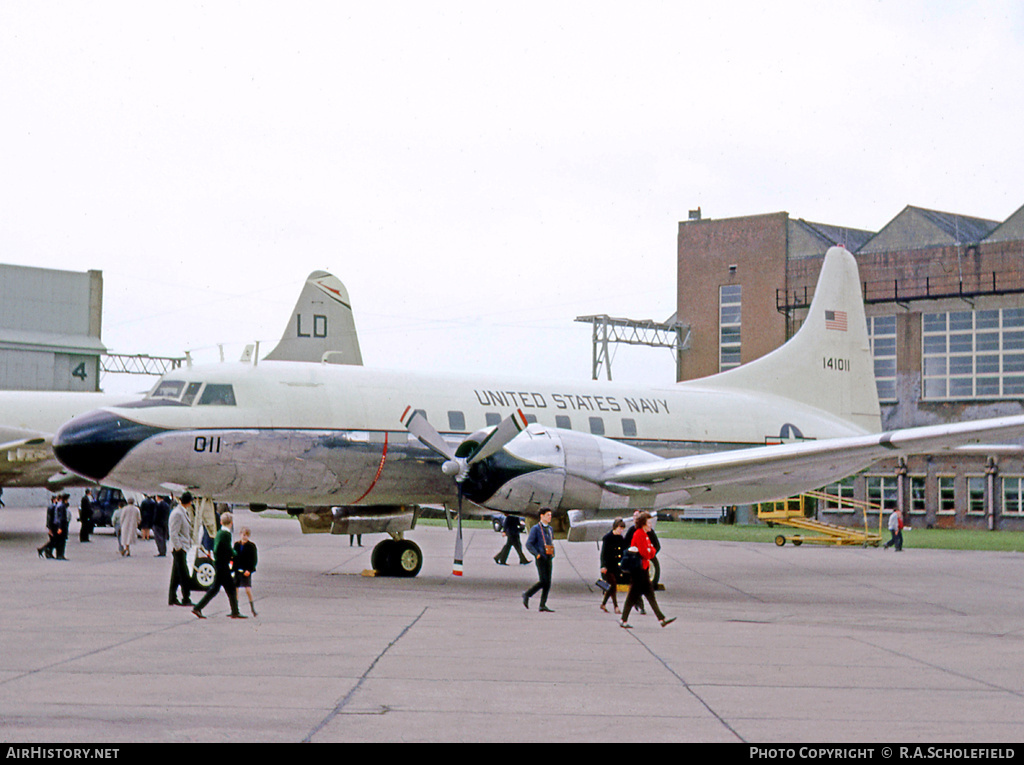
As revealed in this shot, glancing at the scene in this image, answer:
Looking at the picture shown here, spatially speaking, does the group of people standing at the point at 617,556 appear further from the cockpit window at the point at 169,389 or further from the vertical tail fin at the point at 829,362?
the vertical tail fin at the point at 829,362

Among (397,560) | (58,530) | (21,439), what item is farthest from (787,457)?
(21,439)

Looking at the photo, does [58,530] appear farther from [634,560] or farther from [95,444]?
[634,560]

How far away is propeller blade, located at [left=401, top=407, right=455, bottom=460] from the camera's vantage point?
66.0ft

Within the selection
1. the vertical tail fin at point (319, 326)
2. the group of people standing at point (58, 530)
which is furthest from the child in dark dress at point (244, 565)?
the vertical tail fin at point (319, 326)

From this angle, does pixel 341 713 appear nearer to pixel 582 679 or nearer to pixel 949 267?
pixel 582 679

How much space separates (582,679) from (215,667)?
137 inches

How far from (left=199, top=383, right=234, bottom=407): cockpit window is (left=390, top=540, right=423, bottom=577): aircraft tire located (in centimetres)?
504

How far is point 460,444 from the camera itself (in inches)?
807

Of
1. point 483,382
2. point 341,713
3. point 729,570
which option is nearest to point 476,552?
point 729,570

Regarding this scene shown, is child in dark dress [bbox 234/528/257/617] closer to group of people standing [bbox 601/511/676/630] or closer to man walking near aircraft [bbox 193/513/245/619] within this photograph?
man walking near aircraft [bbox 193/513/245/619]

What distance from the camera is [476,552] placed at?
33.1m

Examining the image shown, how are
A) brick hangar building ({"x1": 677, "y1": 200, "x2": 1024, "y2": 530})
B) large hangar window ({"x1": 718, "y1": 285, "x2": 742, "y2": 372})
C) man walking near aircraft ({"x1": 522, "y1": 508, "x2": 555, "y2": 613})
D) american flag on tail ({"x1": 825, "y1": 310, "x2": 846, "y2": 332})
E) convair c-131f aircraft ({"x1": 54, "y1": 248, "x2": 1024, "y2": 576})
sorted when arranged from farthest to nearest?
large hangar window ({"x1": 718, "y1": 285, "x2": 742, "y2": 372}) < brick hangar building ({"x1": 677, "y1": 200, "x2": 1024, "y2": 530}) < american flag on tail ({"x1": 825, "y1": 310, "x2": 846, "y2": 332}) < convair c-131f aircraft ({"x1": 54, "y1": 248, "x2": 1024, "y2": 576}) < man walking near aircraft ({"x1": 522, "y1": 508, "x2": 555, "y2": 613})

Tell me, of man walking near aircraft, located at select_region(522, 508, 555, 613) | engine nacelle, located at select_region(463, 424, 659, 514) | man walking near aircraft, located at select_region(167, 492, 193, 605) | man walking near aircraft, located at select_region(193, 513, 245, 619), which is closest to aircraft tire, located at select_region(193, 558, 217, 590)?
man walking near aircraft, located at select_region(167, 492, 193, 605)

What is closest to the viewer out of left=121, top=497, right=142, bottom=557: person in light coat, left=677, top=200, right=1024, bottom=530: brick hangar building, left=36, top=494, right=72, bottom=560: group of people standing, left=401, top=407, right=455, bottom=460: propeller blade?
left=401, top=407, right=455, bottom=460: propeller blade
